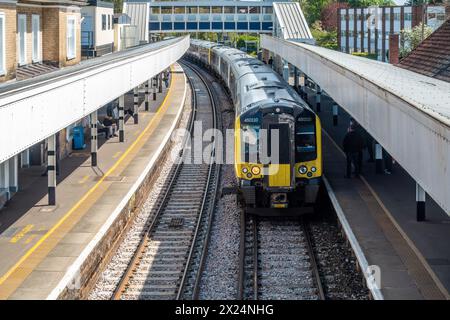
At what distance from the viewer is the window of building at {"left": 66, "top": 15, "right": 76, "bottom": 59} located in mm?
25672

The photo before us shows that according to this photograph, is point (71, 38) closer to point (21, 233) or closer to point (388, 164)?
point (388, 164)

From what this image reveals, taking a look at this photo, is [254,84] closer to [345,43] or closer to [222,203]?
[222,203]

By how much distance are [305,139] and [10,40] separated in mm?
8064

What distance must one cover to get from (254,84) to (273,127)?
4.29 m

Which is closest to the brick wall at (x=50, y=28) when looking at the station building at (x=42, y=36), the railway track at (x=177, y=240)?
the station building at (x=42, y=36)

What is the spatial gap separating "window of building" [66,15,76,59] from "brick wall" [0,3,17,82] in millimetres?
6196

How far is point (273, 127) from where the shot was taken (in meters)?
16.2

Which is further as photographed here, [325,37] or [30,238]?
[325,37]

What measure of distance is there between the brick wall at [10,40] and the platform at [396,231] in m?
8.75

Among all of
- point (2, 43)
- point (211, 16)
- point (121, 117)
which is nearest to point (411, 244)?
point (2, 43)

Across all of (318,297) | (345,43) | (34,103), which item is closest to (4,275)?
(34,103)

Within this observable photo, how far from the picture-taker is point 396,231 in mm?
14688

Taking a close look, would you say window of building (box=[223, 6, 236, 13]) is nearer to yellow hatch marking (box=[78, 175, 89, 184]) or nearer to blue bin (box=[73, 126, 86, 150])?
blue bin (box=[73, 126, 86, 150])

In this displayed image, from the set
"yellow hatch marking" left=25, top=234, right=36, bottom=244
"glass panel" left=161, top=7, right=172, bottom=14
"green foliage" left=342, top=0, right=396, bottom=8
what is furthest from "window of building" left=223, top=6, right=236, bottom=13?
"yellow hatch marking" left=25, top=234, right=36, bottom=244
